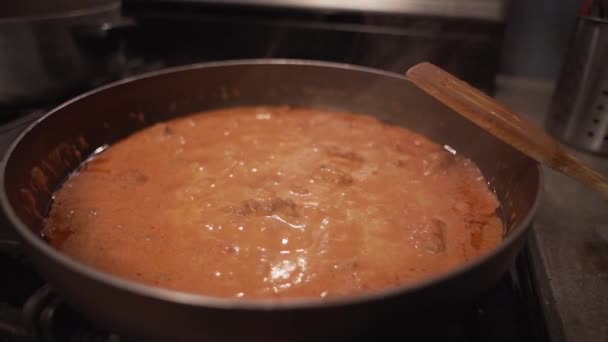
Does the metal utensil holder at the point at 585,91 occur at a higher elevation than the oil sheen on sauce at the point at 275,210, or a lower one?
higher

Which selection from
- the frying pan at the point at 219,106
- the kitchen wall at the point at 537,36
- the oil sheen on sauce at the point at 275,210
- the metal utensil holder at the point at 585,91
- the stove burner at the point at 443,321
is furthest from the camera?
the kitchen wall at the point at 537,36

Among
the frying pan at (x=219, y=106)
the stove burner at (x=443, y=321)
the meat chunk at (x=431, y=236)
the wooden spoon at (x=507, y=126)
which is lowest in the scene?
the stove burner at (x=443, y=321)

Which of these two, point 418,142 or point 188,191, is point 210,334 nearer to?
point 188,191

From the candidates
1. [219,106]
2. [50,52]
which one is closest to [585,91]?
[219,106]

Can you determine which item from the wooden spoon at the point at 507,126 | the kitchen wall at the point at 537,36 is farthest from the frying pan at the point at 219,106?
the kitchen wall at the point at 537,36

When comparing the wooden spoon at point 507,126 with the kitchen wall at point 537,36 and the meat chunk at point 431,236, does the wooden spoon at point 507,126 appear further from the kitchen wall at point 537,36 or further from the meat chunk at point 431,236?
the kitchen wall at point 537,36

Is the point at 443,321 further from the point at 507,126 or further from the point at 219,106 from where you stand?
the point at 219,106

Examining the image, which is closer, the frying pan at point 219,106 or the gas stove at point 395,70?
the frying pan at point 219,106

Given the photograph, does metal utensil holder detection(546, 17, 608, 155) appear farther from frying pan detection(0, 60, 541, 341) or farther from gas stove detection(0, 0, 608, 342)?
frying pan detection(0, 60, 541, 341)
